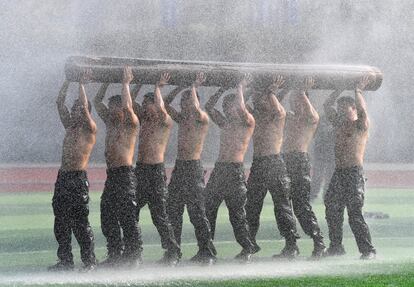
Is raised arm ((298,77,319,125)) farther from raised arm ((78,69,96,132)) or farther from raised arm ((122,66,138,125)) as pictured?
raised arm ((78,69,96,132))

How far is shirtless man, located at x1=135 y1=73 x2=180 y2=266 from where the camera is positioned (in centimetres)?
1358

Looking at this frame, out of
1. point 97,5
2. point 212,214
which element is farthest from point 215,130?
point 212,214

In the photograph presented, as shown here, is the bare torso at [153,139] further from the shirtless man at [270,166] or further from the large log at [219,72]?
the shirtless man at [270,166]

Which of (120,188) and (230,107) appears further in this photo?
(230,107)

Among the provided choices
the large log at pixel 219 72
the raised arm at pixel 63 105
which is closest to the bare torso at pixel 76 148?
the raised arm at pixel 63 105

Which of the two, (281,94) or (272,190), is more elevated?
(281,94)

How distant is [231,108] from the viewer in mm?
14125

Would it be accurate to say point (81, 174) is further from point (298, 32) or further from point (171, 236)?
point (298, 32)

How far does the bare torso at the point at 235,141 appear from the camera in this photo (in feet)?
46.2

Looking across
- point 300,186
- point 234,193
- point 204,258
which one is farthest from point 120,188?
point 300,186

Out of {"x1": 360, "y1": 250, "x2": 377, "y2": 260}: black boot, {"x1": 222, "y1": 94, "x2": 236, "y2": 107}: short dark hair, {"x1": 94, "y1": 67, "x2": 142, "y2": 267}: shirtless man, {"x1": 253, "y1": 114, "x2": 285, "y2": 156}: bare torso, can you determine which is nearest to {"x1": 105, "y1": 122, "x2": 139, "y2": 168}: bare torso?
{"x1": 94, "y1": 67, "x2": 142, "y2": 267}: shirtless man

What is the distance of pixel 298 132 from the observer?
48.4 feet

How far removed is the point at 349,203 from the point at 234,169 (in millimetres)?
1525

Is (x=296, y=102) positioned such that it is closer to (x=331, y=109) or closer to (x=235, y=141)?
(x=331, y=109)
